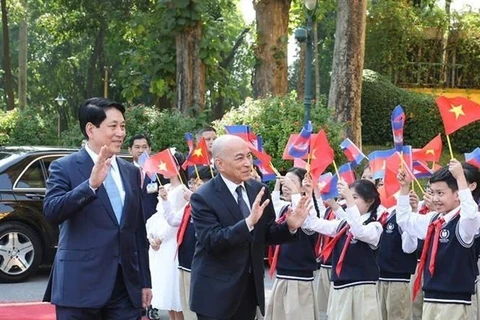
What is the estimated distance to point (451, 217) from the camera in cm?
612

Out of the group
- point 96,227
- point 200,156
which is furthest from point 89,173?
point 200,156

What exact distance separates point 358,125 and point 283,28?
2890mm

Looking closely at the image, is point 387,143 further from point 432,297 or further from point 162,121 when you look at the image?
point 432,297

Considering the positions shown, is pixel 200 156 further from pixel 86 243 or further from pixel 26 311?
pixel 86 243

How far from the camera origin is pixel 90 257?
4750 mm

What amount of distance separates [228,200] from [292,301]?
241 cm

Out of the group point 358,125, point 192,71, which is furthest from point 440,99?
point 192,71

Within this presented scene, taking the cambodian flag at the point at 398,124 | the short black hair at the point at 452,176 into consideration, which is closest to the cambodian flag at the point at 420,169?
the cambodian flag at the point at 398,124

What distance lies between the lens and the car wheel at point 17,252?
34.1ft

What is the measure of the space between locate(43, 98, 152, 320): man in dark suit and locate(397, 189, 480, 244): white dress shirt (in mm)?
2253

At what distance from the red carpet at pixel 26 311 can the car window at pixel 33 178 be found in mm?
1910

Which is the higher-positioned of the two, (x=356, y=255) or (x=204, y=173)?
(x=204, y=173)

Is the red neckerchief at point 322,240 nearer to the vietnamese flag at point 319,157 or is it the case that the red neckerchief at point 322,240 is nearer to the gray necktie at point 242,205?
the vietnamese flag at point 319,157

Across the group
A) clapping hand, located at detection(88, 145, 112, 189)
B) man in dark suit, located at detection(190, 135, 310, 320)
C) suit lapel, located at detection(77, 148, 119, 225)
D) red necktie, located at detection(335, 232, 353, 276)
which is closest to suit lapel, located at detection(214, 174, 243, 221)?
man in dark suit, located at detection(190, 135, 310, 320)
